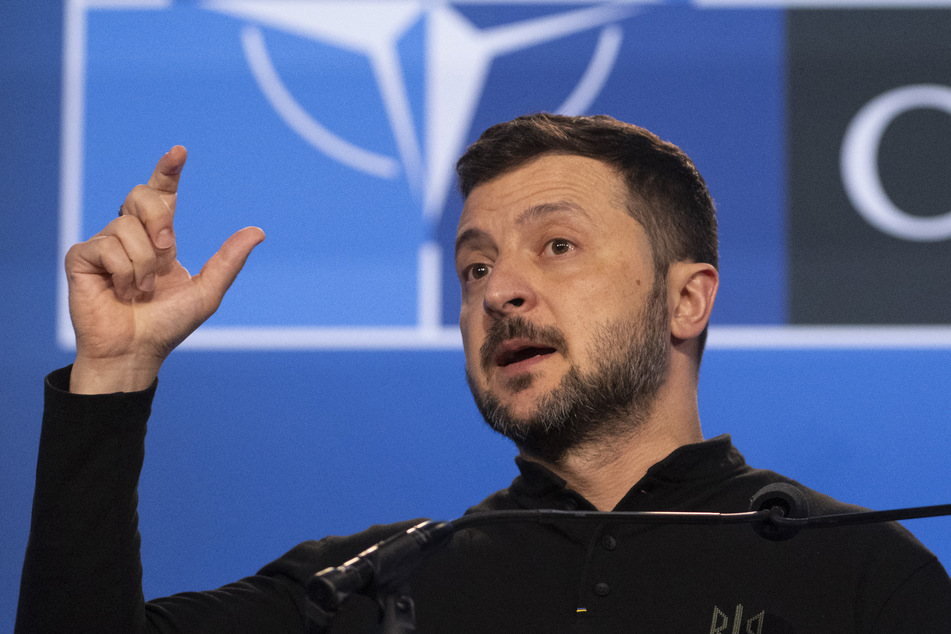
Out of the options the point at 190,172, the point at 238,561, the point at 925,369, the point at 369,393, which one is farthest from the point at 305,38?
the point at 925,369

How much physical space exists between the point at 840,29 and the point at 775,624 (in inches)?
56.6

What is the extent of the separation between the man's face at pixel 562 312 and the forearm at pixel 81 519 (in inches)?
22.2

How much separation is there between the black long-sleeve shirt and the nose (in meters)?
0.25

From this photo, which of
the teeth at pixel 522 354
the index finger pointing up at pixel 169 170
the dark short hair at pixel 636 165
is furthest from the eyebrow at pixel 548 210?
the index finger pointing up at pixel 169 170

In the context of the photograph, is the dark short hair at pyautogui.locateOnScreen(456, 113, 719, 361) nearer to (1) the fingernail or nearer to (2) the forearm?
(1) the fingernail

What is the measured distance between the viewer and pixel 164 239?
1254 millimetres

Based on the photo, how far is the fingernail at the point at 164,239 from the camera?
125 centimetres

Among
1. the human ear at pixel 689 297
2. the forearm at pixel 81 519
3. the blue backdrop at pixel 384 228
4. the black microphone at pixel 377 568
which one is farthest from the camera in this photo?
the blue backdrop at pixel 384 228

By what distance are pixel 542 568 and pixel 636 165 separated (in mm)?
699

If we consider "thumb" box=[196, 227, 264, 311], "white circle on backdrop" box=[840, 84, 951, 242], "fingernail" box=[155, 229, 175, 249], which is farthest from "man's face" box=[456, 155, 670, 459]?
"white circle on backdrop" box=[840, 84, 951, 242]

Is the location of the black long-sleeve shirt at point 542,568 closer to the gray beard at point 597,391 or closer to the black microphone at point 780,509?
the gray beard at point 597,391

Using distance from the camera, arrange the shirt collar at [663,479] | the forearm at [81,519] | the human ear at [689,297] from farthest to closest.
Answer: the human ear at [689,297] < the shirt collar at [663,479] < the forearm at [81,519]

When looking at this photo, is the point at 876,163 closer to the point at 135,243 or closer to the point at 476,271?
the point at 476,271

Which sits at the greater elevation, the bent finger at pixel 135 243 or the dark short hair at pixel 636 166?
the dark short hair at pixel 636 166
